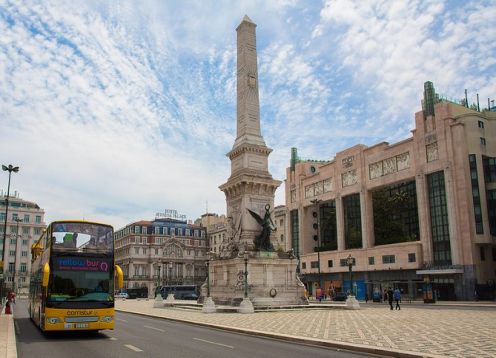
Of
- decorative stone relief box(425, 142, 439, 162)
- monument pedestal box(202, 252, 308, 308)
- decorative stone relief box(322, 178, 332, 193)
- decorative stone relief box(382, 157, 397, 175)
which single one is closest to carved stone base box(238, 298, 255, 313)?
monument pedestal box(202, 252, 308, 308)

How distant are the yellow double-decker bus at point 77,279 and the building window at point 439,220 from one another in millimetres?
46371

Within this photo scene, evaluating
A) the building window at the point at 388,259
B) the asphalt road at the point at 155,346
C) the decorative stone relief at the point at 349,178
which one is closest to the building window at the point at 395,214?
the decorative stone relief at the point at 349,178

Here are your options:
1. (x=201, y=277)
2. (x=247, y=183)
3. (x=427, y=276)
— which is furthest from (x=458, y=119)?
(x=201, y=277)

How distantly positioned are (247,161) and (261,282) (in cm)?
1003

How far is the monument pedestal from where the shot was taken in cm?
3484

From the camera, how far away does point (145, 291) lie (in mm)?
90812

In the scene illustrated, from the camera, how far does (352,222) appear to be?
71250mm

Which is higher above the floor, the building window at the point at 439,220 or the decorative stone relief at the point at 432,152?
the decorative stone relief at the point at 432,152

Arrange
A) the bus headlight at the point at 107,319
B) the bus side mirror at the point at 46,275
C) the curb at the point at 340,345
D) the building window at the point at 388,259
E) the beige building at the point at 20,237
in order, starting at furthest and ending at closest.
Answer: the beige building at the point at 20,237
the building window at the point at 388,259
the bus headlight at the point at 107,319
the bus side mirror at the point at 46,275
the curb at the point at 340,345

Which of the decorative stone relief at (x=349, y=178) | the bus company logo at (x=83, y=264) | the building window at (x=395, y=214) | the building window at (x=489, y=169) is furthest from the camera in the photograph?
the decorative stone relief at (x=349, y=178)

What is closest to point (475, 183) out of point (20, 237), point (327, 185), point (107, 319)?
point (327, 185)

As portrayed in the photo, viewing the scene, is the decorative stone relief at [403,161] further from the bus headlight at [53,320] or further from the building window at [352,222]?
the bus headlight at [53,320]

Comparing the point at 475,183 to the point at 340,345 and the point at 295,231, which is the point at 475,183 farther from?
the point at 340,345

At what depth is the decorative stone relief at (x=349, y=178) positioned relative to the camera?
6919cm
